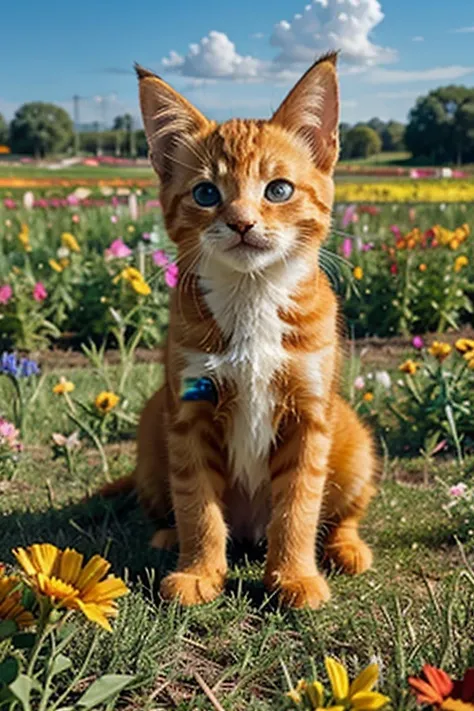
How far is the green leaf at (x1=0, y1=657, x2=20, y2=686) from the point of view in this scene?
1.45 metres

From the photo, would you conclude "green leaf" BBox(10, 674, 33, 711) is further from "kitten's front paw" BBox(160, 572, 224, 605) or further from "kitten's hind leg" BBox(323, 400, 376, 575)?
"kitten's hind leg" BBox(323, 400, 376, 575)

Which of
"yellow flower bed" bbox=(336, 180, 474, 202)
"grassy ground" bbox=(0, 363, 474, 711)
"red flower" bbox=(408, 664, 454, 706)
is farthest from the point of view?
"yellow flower bed" bbox=(336, 180, 474, 202)

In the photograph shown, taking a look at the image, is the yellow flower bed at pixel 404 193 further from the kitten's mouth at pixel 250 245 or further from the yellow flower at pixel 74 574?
the yellow flower at pixel 74 574

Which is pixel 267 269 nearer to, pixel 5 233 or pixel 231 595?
pixel 231 595

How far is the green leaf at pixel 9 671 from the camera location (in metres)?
1.45

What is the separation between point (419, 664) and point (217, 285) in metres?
1.00

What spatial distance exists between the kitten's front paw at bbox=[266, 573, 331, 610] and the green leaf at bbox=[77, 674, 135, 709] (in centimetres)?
71

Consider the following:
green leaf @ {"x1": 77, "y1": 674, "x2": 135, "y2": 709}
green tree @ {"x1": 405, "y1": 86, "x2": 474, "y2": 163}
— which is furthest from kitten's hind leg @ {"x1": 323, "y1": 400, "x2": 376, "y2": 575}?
green tree @ {"x1": 405, "y1": 86, "x2": 474, "y2": 163}

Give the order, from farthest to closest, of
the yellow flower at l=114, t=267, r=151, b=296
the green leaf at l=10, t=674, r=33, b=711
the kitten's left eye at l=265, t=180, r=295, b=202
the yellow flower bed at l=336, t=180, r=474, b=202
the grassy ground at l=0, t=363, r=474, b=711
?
the yellow flower bed at l=336, t=180, r=474, b=202 → the yellow flower at l=114, t=267, r=151, b=296 → the kitten's left eye at l=265, t=180, r=295, b=202 → the grassy ground at l=0, t=363, r=474, b=711 → the green leaf at l=10, t=674, r=33, b=711

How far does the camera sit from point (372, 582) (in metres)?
2.38

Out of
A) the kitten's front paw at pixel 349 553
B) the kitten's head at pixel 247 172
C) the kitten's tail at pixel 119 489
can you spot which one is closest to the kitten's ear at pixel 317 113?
the kitten's head at pixel 247 172

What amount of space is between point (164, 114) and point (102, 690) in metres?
1.43

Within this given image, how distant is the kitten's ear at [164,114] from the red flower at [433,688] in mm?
1503

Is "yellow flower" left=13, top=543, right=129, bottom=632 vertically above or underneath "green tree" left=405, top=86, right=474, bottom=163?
underneath
